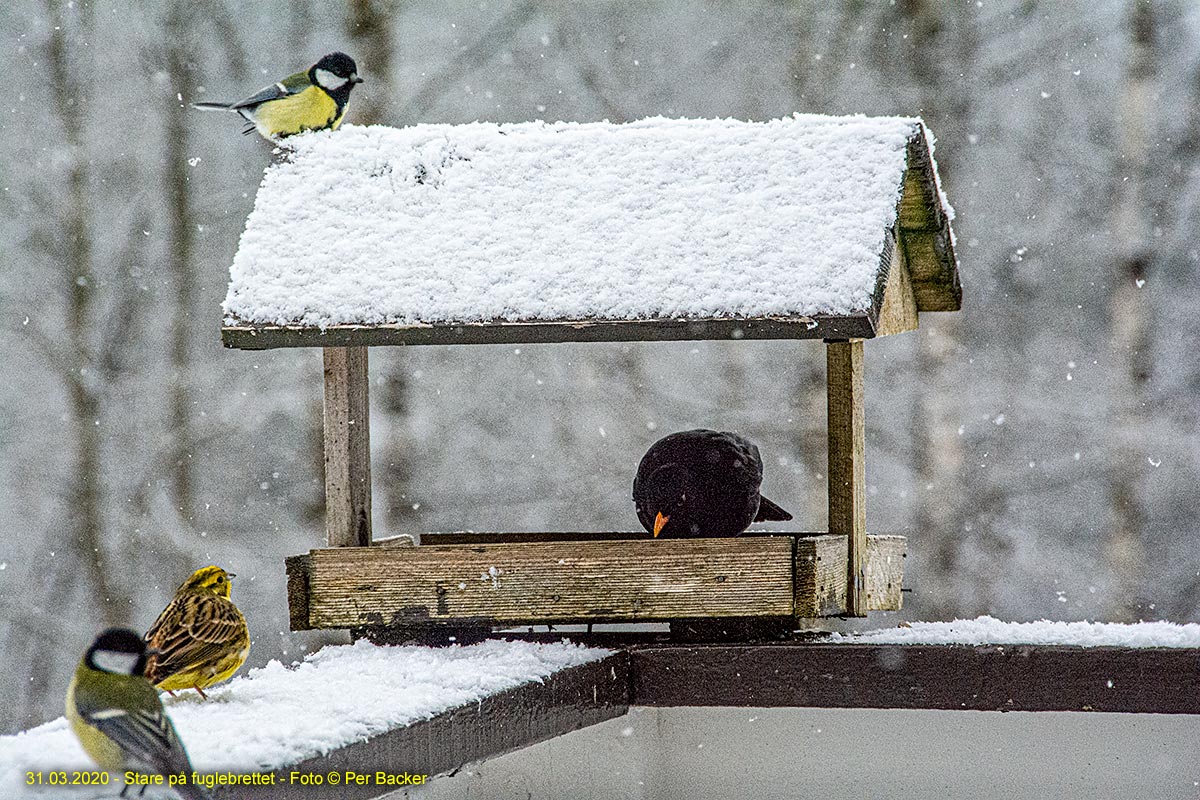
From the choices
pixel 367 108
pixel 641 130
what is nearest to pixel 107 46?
pixel 367 108

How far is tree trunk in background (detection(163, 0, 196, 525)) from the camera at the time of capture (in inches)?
335

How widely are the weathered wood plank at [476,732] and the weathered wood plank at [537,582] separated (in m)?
0.15

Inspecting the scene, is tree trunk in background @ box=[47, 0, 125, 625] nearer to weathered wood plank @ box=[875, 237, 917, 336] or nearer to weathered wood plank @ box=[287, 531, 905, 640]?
weathered wood plank @ box=[287, 531, 905, 640]

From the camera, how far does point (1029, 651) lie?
9.16 ft

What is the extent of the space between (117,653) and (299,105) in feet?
5.92

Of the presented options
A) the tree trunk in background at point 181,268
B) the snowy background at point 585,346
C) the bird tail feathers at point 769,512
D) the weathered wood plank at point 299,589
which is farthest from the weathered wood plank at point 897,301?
the tree trunk in background at point 181,268

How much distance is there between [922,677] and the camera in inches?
111

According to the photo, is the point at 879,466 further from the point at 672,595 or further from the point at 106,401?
the point at 672,595

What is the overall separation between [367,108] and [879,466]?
12.1ft

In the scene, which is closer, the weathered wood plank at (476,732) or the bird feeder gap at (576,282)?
the weathered wood plank at (476,732)

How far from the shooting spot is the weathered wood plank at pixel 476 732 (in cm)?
189

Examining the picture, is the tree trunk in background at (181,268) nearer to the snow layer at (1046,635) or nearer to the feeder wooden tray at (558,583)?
the feeder wooden tray at (558,583)

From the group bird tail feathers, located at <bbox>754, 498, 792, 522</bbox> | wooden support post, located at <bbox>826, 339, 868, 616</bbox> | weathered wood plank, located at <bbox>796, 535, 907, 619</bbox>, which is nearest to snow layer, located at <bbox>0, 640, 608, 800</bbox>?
weathered wood plank, located at <bbox>796, 535, 907, 619</bbox>

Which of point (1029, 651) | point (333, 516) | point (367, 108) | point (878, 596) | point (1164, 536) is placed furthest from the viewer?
point (367, 108)
